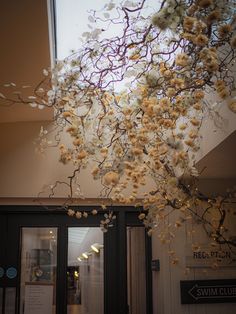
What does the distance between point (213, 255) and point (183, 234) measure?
15.0 inches

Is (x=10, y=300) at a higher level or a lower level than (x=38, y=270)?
lower

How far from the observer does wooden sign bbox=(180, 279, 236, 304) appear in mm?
4398

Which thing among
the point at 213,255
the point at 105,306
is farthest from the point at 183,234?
the point at 105,306

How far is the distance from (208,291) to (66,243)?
5.10ft

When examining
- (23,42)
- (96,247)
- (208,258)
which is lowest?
(208,258)

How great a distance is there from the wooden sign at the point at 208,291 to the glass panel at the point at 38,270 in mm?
1361

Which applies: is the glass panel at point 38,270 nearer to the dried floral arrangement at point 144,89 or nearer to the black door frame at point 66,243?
the black door frame at point 66,243

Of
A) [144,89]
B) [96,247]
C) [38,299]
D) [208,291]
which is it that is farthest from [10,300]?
[144,89]

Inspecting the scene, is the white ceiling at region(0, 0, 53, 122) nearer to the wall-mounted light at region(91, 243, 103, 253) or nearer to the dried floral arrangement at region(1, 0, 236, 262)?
the dried floral arrangement at region(1, 0, 236, 262)

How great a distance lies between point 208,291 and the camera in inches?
176

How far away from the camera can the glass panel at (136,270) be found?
4.75 metres

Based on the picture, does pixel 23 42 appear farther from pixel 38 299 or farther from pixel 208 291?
pixel 208 291

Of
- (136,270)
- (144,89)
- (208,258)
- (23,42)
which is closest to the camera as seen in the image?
(144,89)

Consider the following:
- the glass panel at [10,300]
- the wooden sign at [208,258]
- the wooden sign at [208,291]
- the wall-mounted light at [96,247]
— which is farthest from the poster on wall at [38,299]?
the wooden sign at [208,258]
